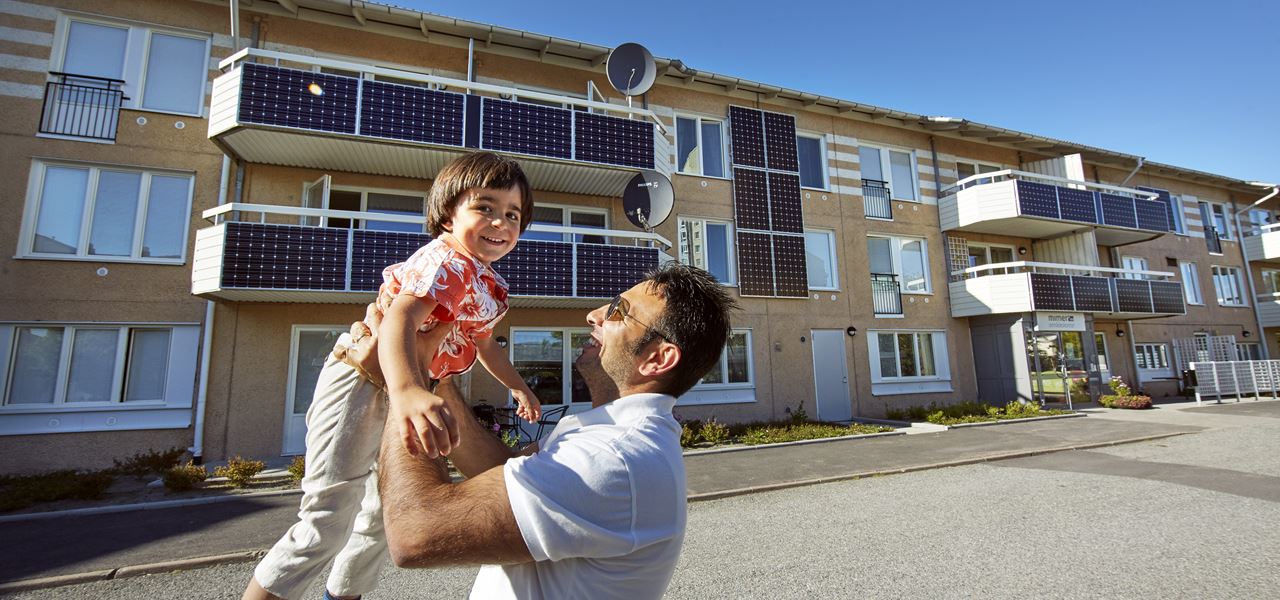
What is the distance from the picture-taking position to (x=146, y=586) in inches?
162

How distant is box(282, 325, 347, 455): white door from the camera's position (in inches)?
407

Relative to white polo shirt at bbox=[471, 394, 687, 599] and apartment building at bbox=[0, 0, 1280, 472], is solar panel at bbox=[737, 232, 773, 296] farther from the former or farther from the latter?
white polo shirt at bbox=[471, 394, 687, 599]

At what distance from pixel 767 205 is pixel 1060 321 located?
9.87 metres

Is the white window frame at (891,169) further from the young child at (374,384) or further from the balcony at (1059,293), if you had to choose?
the young child at (374,384)

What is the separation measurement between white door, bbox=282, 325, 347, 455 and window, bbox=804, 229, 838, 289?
1231 cm

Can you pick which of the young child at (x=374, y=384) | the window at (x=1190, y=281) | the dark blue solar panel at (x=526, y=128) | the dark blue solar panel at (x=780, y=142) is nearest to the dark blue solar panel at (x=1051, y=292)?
the dark blue solar panel at (x=780, y=142)

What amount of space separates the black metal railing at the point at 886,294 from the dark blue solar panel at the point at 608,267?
27.5 ft

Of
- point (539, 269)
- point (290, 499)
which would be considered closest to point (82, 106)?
point (539, 269)

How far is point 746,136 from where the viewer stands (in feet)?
51.5

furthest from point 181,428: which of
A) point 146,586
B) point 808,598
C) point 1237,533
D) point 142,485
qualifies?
point 1237,533

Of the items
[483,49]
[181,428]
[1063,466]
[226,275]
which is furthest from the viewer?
[483,49]

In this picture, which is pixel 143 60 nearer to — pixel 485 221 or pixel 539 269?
pixel 539 269

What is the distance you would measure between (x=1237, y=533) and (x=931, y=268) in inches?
557

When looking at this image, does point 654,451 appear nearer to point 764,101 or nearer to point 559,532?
point 559,532
